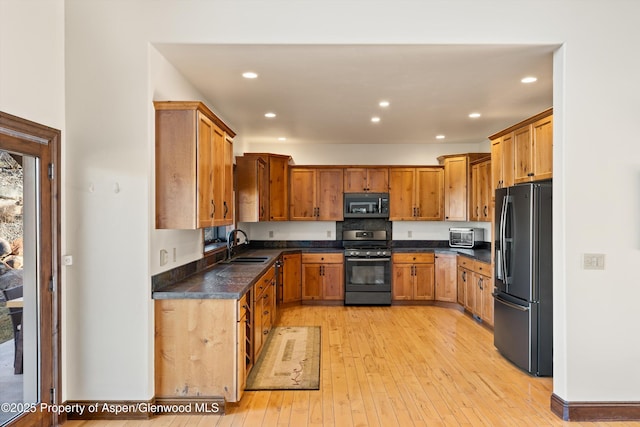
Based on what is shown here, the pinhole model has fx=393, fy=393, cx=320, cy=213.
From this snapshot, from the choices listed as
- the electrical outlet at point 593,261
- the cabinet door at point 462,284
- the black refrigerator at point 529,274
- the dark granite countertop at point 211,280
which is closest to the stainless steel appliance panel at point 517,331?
the black refrigerator at point 529,274

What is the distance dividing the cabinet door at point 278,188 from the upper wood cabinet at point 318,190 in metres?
0.17

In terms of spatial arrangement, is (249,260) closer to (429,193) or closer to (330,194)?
(330,194)

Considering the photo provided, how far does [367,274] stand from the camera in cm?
624

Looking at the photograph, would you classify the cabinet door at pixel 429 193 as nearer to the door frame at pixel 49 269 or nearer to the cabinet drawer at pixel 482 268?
the cabinet drawer at pixel 482 268

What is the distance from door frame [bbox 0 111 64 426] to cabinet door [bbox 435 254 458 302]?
5.11 m

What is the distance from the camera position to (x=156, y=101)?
2.88 m

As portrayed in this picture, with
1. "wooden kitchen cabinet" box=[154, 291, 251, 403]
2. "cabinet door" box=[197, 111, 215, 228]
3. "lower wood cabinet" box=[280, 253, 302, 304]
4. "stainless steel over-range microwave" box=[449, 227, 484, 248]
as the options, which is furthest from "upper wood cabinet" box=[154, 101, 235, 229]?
"stainless steel over-range microwave" box=[449, 227, 484, 248]

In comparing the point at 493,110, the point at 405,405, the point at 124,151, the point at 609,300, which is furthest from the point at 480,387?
the point at 124,151

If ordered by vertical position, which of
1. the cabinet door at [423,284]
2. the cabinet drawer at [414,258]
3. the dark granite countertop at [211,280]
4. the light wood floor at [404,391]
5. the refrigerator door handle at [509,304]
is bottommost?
the light wood floor at [404,391]

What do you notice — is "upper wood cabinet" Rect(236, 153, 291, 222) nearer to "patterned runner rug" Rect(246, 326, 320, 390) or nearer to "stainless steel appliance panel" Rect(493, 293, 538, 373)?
"patterned runner rug" Rect(246, 326, 320, 390)

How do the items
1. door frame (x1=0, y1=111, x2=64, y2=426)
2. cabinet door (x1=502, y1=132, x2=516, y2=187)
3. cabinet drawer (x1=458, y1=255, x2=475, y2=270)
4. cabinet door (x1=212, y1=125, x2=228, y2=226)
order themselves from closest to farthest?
door frame (x1=0, y1=111, x2=64, y2=426) < cabinet door (x1=212, y1=125, x2=228, y2=226) < cabinet door (x1=502, y1=132, x2=516, y2=187) < cabinet drawer (x1=458, y1=255, x2=475, y2=270)

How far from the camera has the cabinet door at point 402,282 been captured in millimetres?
6281

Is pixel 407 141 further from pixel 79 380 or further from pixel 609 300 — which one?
pixel 79 380

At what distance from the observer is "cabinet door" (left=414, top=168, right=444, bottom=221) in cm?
659
